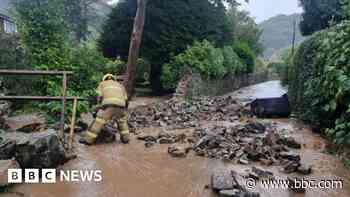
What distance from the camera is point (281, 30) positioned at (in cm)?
9494

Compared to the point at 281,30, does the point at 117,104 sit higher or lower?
lower

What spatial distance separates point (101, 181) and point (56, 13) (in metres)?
7.71

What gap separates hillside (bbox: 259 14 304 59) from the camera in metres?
82.5

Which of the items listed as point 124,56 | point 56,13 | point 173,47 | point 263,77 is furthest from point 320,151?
point 263,77

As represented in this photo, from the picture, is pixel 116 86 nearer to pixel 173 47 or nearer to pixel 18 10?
pixel 18 10

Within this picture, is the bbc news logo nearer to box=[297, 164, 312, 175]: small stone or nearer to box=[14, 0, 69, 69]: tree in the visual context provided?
box=[297, 164, 312, 175]: small stone

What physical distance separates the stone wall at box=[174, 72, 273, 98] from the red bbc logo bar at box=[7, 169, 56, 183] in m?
9.10

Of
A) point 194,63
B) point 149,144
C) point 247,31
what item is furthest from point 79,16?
point 149,144

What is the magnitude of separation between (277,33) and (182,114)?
90.5 meters

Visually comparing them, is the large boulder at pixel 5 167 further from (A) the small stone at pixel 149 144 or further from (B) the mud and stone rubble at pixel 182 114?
(B) the mud and stone rubble at pixel 182 114

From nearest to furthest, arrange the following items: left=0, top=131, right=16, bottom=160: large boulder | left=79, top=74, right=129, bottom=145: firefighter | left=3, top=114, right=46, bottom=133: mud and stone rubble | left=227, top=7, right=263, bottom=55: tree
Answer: left=0, top=131, right=16, bottom=160: large boulder
left=79, top=74, right=129, bottom=145: firefighter
left=3, top=114, right=46, bottom=133: mud and stone rubble
left=227, top=7, right=263, bottom=55: tree

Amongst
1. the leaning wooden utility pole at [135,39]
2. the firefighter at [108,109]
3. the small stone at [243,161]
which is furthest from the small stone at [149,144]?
the leaning wooden utility pole at [135,39]

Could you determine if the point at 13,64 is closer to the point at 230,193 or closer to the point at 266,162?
the point at 266,162

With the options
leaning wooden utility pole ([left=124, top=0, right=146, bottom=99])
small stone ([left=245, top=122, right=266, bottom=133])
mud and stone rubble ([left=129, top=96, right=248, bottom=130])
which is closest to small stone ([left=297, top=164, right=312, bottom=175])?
small stone ([left=245, top=122, right=266, bottom=133])
